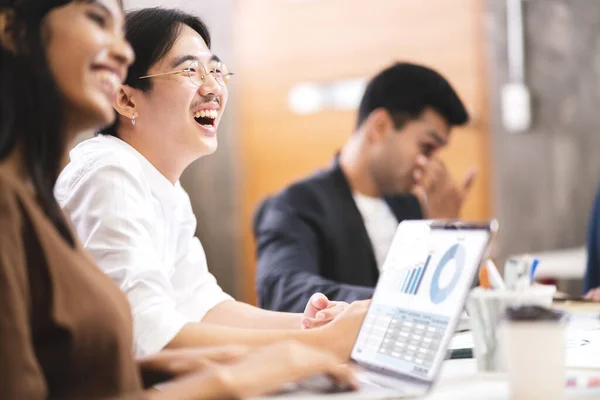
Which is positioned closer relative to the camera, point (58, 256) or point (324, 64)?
point (58, 256)

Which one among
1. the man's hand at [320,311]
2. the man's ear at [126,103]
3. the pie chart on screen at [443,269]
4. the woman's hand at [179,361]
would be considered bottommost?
the man's hand at [320,311]

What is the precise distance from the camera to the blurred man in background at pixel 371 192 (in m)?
2.03

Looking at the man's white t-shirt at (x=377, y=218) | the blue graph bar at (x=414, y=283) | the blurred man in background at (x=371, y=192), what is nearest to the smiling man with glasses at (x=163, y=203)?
the blue graph bar at (x=414, y=283)

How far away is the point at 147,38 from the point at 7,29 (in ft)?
1.53

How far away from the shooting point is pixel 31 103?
33.6 inches

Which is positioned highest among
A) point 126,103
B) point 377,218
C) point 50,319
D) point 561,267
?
point 126,103

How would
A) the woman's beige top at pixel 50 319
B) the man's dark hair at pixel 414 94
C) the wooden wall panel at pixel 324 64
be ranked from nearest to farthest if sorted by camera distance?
the woman's beige top at pixel 50 319 < the man's dark hair at pixel 414 94 < the wooden wall panel at pixel 324 64

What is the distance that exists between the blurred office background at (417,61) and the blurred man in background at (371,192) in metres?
0.63

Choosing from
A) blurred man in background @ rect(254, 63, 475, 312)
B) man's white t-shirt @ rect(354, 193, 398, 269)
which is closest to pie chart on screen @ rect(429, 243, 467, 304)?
blurred man in background @ rect(254, 63, 475, 312)

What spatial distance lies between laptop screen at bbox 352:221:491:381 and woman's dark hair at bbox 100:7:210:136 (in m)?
0.51

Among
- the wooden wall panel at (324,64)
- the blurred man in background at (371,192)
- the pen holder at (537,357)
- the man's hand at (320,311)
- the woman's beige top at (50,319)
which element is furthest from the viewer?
the wooden wall panel at (324,64)

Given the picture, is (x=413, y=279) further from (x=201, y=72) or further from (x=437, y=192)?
(x=437, y=192)

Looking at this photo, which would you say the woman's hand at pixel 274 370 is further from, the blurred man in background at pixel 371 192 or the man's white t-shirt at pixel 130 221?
the blurred man in background at pixel 371 192

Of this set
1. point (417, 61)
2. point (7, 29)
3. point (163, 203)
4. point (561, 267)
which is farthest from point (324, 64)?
point (7, 29)
